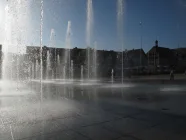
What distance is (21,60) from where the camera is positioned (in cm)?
5988

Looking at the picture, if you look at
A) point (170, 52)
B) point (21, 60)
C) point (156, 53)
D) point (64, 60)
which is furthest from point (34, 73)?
point (170, 52)

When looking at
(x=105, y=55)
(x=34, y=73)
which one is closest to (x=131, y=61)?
(x=105, y=55)

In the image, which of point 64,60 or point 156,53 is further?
point 156,53

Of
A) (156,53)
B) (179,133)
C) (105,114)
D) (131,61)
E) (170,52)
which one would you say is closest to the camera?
(179,133)

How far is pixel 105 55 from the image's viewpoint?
80.2m

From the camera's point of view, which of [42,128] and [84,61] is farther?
[84,61]

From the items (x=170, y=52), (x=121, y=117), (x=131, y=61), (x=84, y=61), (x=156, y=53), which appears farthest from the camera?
(x=170, y=52)

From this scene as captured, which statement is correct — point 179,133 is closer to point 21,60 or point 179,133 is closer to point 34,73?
point 34,73

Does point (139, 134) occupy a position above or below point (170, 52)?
below

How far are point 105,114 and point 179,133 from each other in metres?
2.41

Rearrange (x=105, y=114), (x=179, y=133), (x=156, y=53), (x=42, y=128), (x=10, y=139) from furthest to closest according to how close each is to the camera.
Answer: (x=156, y=53), (x=105, y=114), (x=42, y=128), (x=179, y=133), (x=10, y=139)

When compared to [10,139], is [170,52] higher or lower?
higher

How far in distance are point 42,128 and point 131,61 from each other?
7414cm

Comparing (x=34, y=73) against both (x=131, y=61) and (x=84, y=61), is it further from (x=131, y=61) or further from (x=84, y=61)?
(x=131, y=61)
